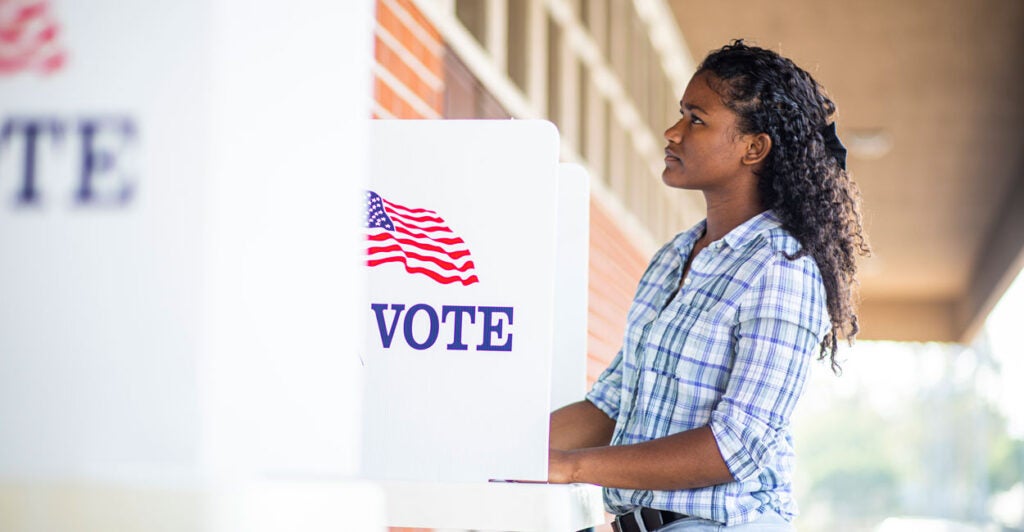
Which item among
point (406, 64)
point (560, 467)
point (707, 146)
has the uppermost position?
point (406, 64)

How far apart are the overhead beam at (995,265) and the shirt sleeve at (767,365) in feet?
37.1

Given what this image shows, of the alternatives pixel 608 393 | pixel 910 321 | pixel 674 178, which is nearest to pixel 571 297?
pixel 608 393

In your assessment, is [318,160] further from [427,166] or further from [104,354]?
[427,166]

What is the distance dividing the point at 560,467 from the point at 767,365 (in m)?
0.38

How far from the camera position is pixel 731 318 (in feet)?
6.73

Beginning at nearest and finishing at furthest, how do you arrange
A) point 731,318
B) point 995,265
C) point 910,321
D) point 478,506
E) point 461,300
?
1. point 478,506
2. point 461,300
3. point 731,318
4. point 995,265
5. point 910,321

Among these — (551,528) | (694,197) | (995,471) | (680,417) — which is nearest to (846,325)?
(680,417)

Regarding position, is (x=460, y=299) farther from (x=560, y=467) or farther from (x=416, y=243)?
(x=560, y=467)

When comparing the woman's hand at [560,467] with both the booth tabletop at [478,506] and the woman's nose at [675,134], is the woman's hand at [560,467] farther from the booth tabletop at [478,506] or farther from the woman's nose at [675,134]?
the woman's nose at [675,134]

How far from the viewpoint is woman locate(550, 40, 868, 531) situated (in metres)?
1.96

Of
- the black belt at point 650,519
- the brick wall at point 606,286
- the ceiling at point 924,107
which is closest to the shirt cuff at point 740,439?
the black belt at point 650,519

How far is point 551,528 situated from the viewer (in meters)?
1.40

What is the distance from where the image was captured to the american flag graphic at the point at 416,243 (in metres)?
Result: 1.72

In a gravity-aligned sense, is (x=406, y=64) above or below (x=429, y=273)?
above
